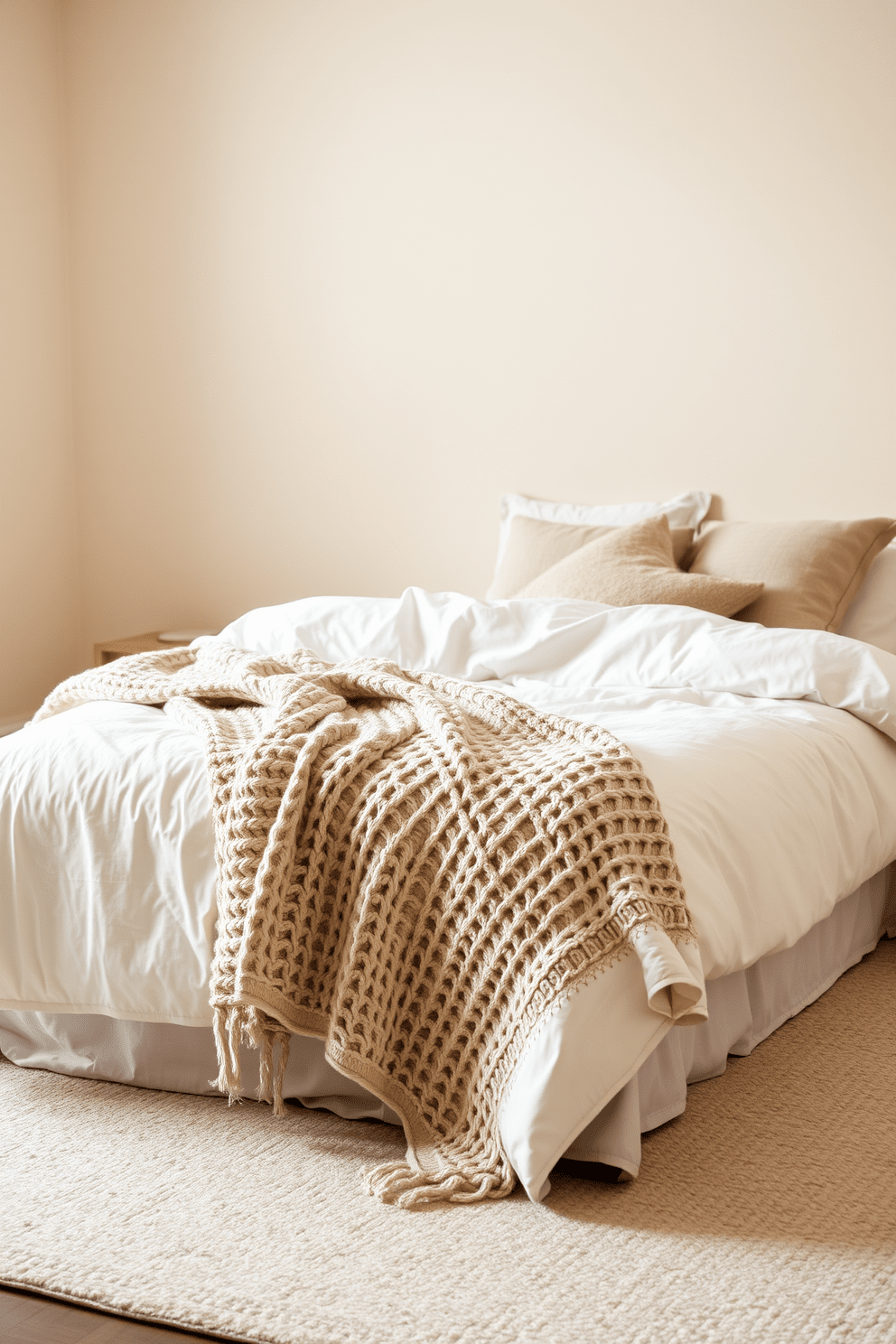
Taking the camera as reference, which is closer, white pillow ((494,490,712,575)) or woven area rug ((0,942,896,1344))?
woven area rug ((0,942,896,1344))

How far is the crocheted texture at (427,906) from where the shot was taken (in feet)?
5.51

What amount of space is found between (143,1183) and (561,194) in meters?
2.99

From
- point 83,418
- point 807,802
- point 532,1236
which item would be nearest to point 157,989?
point 532,1236

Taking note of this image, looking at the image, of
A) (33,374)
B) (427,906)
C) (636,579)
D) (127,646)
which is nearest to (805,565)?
(636,579)

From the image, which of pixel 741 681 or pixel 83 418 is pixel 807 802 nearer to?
pixel 741 681

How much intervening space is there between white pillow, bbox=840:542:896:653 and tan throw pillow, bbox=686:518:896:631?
5 cm

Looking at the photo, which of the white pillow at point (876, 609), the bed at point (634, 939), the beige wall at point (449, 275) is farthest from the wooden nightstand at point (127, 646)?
the white pillow at point (876, 609)

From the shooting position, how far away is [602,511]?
366cm

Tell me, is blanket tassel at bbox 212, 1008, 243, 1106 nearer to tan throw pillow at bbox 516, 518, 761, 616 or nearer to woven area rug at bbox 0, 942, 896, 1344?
woven area rug at bbox 0, 942, 896, 1344

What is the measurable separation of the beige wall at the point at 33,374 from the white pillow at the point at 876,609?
9.18 feet

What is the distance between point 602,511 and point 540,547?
0.91 feet

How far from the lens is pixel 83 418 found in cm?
468

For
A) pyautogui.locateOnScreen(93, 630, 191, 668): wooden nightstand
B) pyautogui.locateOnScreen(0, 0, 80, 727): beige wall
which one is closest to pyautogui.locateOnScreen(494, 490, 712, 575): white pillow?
pyautogui.locateOnScreen(93, 630, 191, 668): wooden nightstand

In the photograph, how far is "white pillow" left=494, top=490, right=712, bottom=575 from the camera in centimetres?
356
